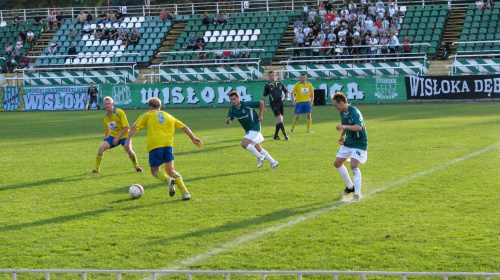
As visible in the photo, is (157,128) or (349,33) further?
(349,33)

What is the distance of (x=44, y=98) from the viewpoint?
128ft

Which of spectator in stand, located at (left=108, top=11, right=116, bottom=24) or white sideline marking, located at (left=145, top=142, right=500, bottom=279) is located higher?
spectator in stand, located at (left=108, top=11, right=116, bottom=24)

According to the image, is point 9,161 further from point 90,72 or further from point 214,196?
point 90,72

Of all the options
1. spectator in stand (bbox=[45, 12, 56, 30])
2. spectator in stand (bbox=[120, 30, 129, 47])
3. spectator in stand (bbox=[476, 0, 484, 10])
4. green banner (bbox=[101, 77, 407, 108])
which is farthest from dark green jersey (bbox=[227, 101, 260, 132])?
spectator in stand (bbox=[45, 12, 56, 30])

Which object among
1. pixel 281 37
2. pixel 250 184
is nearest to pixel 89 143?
A: pixel 250 184

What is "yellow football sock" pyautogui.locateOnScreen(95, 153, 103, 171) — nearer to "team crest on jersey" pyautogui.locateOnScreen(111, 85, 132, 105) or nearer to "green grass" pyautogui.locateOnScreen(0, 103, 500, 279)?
"green grass" pyautogui.locateOnScreen(0, 103, 500, 279)

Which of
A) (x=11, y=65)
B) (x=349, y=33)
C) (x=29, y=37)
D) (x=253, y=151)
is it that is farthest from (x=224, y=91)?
(x=253, y=151)

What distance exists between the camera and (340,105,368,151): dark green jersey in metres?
10.0

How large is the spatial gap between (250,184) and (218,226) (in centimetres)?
336

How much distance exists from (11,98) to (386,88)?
880 inches

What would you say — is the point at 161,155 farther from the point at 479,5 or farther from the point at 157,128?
the point at 479,5

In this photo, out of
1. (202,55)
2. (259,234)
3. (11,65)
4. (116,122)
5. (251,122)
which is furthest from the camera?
(11,65)

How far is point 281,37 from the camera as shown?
42812 mm

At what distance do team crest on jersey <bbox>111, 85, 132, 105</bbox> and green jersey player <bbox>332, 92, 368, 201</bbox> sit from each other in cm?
2863
